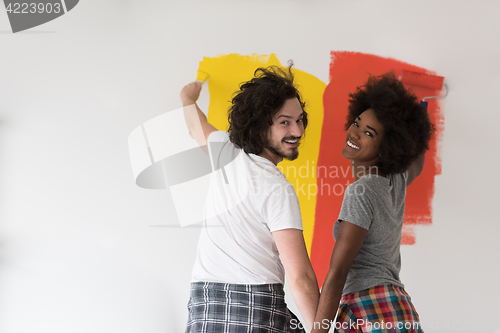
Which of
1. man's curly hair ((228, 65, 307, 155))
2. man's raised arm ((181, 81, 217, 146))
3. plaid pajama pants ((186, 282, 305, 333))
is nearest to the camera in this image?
plaid pajama pants ((186, 282, 305, 333))

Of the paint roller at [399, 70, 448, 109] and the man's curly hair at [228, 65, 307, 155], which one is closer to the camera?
the man's curly hair at [228, 65, 307, 155]

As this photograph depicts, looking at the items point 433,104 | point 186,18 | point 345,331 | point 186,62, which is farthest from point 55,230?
point 433,104

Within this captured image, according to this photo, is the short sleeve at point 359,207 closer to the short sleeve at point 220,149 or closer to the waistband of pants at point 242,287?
the waistband of pants at point 242,287

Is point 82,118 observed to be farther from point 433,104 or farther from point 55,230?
point 433,104

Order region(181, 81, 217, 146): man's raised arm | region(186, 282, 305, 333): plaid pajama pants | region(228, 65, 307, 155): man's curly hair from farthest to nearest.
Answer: region(181, 81, 217, 146): man's raised arm
region(228, 65, 307, 155): man's curly hair
region(186, 282, 305, 333): plaid pajama pants

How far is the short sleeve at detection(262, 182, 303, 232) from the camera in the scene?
1062 millimetres

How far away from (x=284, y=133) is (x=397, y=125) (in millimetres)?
436

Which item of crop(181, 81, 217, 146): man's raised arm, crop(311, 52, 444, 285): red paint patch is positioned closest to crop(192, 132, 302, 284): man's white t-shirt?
crop(181, 81, 217, 146): man's raised arm

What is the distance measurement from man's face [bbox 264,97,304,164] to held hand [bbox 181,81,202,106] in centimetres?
45

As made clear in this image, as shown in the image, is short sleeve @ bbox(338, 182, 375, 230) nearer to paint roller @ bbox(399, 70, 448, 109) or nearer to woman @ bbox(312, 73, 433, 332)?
woman @ bbox(312, 73, 433, 332)

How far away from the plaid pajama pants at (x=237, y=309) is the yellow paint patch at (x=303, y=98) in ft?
1.64

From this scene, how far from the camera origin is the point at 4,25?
1.52 meters

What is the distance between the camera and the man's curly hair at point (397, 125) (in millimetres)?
1273

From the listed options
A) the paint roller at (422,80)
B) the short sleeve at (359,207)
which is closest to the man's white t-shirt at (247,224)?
the short sleeve at (359,207)
